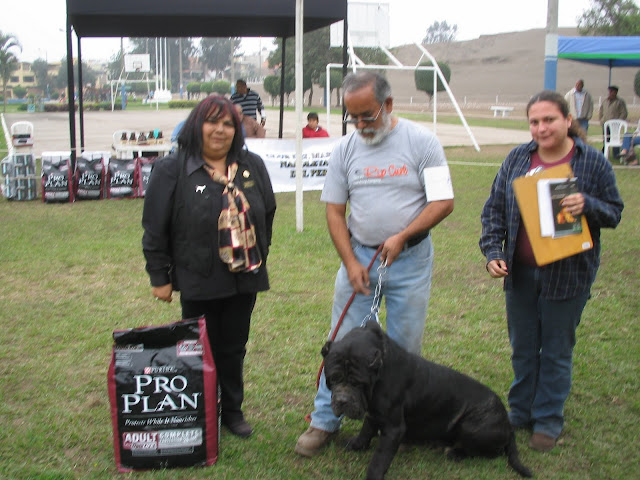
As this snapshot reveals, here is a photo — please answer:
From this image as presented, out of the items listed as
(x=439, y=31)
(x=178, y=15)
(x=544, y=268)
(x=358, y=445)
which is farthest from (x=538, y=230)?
(x=439, y=31)

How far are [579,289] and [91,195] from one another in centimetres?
951

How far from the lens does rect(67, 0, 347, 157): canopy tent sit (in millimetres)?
9820

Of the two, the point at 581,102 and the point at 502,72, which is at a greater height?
the point at 502,72

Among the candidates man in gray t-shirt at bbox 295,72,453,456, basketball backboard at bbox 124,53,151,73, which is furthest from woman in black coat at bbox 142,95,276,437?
basketball backboard at bbox 124,53,151,73

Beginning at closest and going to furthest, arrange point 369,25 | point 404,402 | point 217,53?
point 404,402 → point 369,25 → point 217,53

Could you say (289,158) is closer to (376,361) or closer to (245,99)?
(245,99)

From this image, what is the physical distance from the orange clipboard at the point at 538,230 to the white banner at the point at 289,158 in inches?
316

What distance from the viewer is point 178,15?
33.8 ft

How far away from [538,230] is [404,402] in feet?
3.20

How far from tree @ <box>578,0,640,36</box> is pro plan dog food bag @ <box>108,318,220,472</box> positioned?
41904mm

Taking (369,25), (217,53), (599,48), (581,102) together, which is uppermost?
(217,53)

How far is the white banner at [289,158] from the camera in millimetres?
11062

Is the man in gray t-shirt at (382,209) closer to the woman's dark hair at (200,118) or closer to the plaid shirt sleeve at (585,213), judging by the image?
the plaid shirt sleeve at (585,213)

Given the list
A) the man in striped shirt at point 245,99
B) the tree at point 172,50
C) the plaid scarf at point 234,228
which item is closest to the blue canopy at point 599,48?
the man in striped shirt at point 245,99
